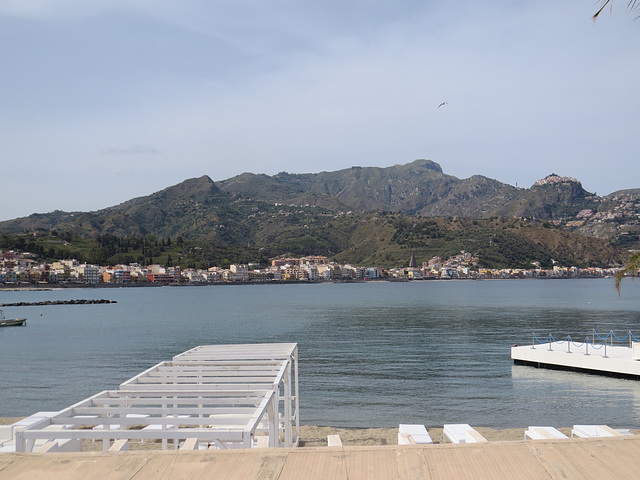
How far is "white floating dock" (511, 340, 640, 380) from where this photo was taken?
2440 centimetres

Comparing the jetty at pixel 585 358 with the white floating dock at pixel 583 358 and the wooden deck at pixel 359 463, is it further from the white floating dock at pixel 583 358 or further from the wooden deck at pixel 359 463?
the wooden deck at pixel 359 463

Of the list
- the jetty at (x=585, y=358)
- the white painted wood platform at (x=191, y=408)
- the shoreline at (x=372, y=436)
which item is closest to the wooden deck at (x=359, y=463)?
the white painted wood platform at (x=191, y=408)

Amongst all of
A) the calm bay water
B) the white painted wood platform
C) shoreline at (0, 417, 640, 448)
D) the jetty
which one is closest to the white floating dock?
the jetty

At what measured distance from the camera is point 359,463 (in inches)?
164

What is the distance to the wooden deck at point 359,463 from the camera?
3988mm

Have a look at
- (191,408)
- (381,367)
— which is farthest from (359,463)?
(381,367)

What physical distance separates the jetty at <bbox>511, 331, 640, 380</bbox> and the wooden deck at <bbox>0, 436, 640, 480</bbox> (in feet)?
73.7

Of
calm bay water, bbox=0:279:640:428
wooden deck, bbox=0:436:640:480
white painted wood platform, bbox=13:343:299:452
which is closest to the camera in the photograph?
wooden deck, bbox=0:436:640:480

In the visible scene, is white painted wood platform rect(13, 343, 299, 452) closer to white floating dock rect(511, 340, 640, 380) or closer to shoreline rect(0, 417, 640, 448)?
shoreline rect(0, 417, 640, 448)

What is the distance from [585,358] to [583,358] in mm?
118

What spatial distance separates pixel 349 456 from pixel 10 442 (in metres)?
8.81

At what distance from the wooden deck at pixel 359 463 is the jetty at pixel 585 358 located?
2247 cm

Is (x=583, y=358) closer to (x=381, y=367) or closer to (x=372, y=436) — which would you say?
(x=381, y=367)

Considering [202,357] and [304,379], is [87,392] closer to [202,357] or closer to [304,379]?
[304,379]
